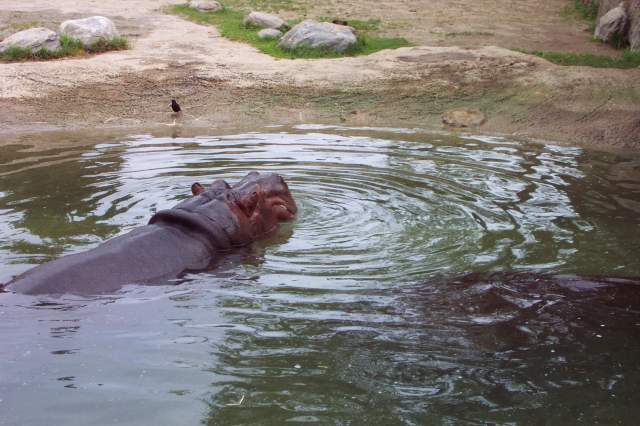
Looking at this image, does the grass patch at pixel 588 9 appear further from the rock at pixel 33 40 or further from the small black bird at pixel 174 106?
the rock at pixel 33 40

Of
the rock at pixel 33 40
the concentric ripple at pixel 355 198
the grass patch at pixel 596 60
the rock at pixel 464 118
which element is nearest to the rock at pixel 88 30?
the rock at pixel 33 40

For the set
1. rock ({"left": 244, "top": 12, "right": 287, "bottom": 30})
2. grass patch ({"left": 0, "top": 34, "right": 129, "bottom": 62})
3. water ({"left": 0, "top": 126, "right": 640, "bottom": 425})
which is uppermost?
rock ({"left": 244, "top": 12, "right": 287, "bottom": 30})

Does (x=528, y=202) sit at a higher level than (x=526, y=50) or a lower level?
lower

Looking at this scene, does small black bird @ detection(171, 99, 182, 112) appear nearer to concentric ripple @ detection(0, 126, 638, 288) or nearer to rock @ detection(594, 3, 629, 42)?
concentric ripple @ detection(0, 126, 638, 288)

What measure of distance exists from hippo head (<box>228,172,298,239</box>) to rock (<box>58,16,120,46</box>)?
26.8ft

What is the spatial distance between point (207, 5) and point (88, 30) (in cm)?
459

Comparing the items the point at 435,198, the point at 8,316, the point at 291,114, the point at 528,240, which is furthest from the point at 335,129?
the point at 8,316

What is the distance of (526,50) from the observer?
541 inches

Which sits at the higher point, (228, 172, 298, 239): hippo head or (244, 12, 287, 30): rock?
(244, 12, 287, 30): rock

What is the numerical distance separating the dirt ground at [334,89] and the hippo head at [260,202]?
4.69 metres

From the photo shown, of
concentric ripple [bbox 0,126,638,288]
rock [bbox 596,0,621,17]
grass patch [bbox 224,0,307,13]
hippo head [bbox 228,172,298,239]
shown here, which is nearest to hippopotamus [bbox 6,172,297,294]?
hippo head [bbox 228,172,298,239]

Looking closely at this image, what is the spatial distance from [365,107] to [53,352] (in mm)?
8241

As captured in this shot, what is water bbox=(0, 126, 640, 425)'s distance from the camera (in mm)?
3514

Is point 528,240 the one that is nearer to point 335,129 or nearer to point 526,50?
point 335,129
